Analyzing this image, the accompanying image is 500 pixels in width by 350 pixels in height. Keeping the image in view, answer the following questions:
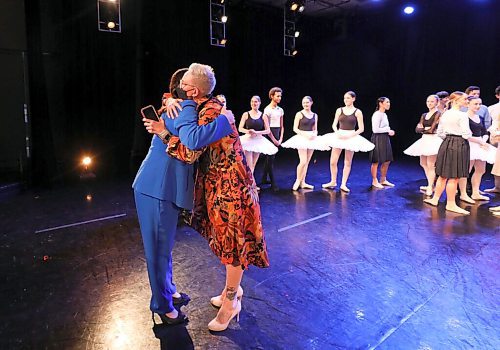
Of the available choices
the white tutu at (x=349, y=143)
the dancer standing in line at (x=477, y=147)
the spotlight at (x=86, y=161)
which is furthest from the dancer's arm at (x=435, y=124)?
the spotlight at (x=86, y=161)

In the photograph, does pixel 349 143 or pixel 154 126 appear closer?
pixel 154 126

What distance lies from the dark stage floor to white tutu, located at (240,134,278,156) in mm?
986

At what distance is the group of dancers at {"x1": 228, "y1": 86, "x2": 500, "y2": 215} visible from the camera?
4859mm

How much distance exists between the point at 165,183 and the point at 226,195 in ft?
1.03

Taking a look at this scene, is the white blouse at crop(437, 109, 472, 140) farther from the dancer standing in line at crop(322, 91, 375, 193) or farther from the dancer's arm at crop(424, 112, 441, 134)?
the dancer standing in line at crop(322, 91, 375, 193)

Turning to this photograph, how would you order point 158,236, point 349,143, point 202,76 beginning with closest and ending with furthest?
point 202,76
point 158,236
point 349,143

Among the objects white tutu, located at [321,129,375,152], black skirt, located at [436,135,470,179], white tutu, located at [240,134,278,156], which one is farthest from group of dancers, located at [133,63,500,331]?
white tutu, located at [321,129,375,152]

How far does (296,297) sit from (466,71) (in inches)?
357

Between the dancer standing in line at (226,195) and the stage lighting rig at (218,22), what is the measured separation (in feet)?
24.7

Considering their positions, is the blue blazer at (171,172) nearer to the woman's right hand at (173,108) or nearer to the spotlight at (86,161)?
the woman's right hand at (173,108)

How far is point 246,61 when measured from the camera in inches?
415

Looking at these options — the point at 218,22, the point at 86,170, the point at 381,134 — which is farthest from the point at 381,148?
the point at 86,170

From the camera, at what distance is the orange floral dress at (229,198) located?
2.08 metres

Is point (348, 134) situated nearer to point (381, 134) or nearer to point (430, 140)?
point (381, 134)
